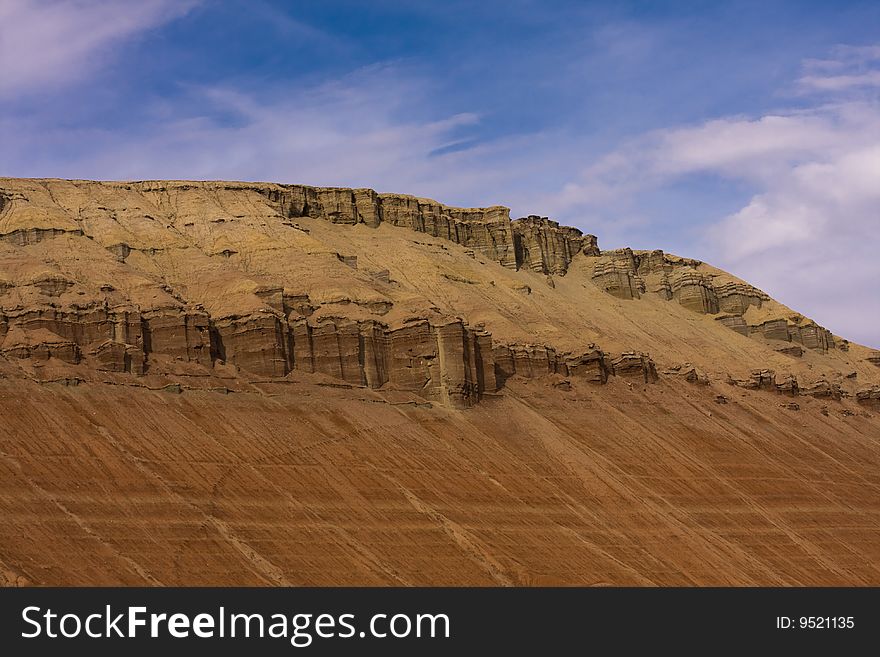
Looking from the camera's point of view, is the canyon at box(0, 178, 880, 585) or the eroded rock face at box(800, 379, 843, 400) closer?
the canyon at box(0, 178, 880, 585)

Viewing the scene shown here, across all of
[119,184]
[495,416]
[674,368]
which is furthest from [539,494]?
[119,184]

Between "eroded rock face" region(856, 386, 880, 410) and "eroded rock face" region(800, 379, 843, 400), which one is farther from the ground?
"eroded rock face" region(800, 379, 843, 400)

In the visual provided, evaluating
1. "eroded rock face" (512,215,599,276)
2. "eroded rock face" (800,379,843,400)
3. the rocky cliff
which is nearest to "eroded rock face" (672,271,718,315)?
the rocky cliff

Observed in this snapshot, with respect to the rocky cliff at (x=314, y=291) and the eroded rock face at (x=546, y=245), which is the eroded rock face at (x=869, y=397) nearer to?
the rocky cliff at (x=314, y=291)

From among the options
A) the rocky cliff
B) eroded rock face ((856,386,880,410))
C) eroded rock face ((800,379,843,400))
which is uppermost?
the rocky cliff

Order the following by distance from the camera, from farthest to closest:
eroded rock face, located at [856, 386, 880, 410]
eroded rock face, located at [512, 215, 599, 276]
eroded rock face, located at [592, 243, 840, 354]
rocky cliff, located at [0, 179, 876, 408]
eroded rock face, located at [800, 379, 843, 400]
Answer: eroded rock face, located at [592, 243, 840, 354]
eroded rock face, located at [512, 215, 599, 276]
eroded rock face, located at [856, 386, 880, 410]
eroded rock face, located at [800, 379, 843, 400]
rocky cliff, located at [0, 179, 876, 408]

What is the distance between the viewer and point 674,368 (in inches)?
3804

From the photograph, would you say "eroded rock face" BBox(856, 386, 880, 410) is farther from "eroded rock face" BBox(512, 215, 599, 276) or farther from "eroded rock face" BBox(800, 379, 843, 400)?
"eroded rock face" BBox(512, 215, 599, 276)

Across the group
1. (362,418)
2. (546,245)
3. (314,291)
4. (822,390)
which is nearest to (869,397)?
(822,390)

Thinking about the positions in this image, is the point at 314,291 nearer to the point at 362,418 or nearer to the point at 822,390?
the point at 362,418

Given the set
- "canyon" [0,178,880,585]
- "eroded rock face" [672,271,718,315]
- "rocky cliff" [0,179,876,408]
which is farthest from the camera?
"eroded rock face" [672,271,718,315]

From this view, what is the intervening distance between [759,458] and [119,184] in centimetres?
4666
